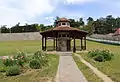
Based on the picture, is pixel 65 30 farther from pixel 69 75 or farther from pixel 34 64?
pixel 69 75

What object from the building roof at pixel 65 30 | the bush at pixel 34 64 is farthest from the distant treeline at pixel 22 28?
the bush at pixel 34 64

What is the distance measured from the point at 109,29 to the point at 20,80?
147 metres

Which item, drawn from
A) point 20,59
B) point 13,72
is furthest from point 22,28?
point 13,72

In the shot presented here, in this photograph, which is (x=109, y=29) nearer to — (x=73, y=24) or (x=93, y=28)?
(x=93, y=28)

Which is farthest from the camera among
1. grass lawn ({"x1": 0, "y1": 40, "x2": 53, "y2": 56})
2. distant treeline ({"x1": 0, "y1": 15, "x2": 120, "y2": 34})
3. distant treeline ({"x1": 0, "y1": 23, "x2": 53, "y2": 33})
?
distant treeline ({"x1": 0, "y1": 23, "x2": 53, "y2": 33})

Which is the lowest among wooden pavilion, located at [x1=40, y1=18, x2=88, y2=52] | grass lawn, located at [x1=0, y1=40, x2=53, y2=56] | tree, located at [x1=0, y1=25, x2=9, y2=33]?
grass lawn, located at [x1=0, y1=40, x2=53, y2=56]

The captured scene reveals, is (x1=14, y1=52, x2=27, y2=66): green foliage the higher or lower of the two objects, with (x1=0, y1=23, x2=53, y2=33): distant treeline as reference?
lower

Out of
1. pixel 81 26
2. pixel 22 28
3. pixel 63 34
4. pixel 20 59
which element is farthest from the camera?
pixel 22 28

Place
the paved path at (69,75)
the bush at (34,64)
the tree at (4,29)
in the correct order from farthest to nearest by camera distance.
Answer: the tree at (4,29)
the bush at (34,64)
the paved path at (69,75)

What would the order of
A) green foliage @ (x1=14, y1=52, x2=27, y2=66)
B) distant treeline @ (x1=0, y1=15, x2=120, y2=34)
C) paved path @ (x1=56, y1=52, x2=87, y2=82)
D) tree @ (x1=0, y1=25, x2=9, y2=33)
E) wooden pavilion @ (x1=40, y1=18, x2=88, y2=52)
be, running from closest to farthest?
paved path @ (x1=56, y1=52, x2=87, y2=82)
green foliage @ (x1=14, y1=52, x2=27, y2=66)
wooden pavilion @ (x1=40, y1=18, x2=88, y2=52)
distant treeline @ (x1=0, y1=15, x2=120, y2=34)
tree @ (x1=0, y1=25, x2=9, y2=33)

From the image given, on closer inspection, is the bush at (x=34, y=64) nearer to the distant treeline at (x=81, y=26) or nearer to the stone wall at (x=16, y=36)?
the stone wall at (x=16, y=36)

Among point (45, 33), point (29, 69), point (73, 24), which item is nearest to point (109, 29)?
point (73, 24)

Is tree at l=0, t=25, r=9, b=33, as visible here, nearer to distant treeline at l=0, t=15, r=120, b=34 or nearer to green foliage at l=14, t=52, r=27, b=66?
distant treeline at l=0, t=15, r=120, b=34

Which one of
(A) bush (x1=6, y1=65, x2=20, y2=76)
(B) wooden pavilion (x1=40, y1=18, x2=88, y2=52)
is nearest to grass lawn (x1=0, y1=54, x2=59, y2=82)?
(A) bush (x1=6, y1=65, x2=20, y2=76)
